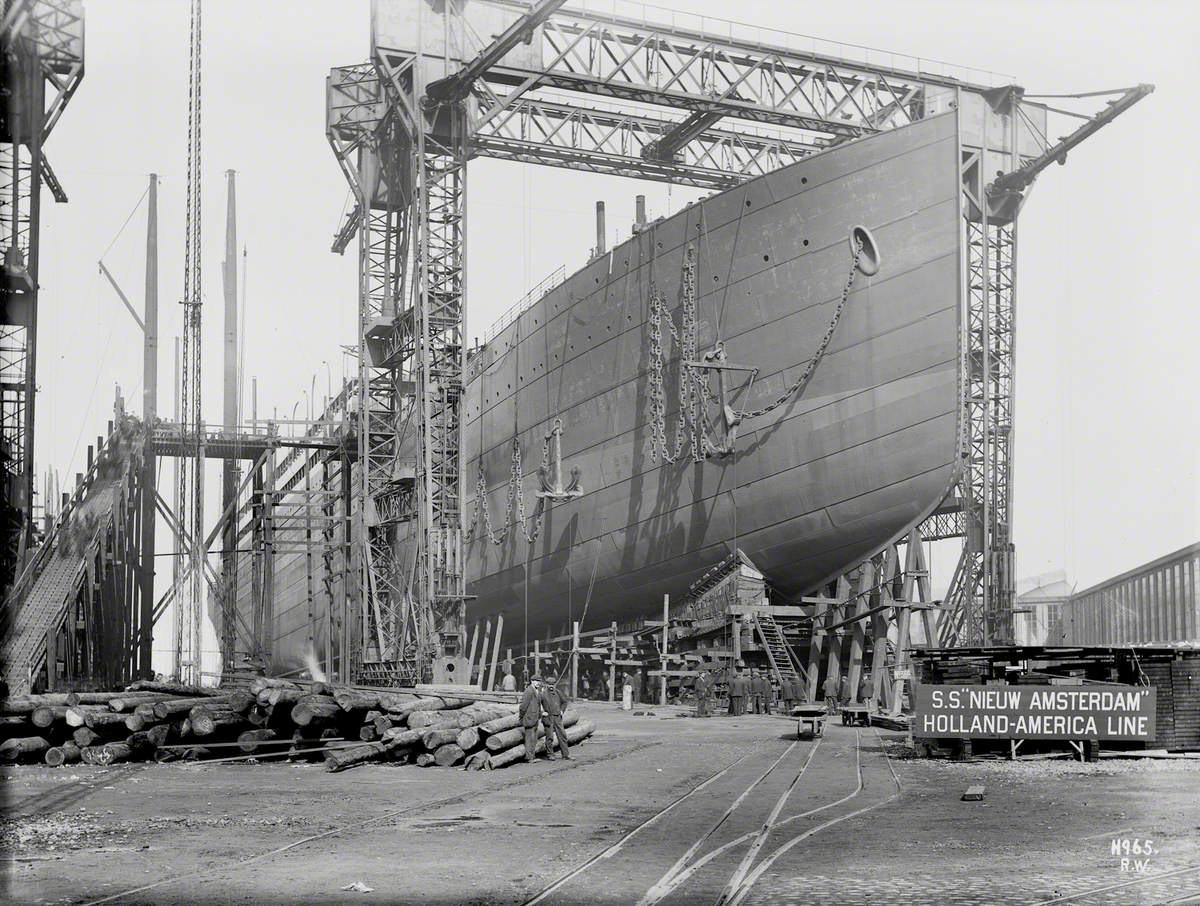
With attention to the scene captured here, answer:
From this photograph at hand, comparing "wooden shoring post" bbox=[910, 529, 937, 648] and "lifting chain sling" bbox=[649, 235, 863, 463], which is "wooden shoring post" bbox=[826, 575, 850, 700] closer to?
"wooden shoring post" bbox=[910, 529, 937, 648]

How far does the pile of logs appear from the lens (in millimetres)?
14398

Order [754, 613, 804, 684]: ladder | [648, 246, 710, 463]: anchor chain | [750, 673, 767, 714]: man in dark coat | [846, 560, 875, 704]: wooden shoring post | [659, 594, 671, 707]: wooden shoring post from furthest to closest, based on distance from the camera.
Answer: [659, 594, 671, 707]: wooden shoring post, [846, 560, 875, 704]: wooden shoring post, [754, 613, 804, 684]: ladder, [648, 246, 710, 463]: anchor chain, [750, 673, 767, 714]: man in dark coat

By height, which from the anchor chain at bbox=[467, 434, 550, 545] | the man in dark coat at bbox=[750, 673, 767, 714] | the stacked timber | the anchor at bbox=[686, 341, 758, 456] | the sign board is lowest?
the man in dark coat at bbox=[750, 673, 767, 714]

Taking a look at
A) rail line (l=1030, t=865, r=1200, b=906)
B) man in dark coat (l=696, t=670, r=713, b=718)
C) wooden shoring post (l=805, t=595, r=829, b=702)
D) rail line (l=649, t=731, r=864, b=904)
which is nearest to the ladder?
wooden shoring post (l=805, t=595, r=829, b=702)

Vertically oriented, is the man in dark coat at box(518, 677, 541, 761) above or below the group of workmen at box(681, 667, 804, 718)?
above

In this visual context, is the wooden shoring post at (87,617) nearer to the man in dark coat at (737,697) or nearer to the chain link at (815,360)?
the man in dark coat at (737,697)

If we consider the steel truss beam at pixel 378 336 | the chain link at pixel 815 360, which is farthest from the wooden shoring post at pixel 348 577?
the chain link at pixel 815 360

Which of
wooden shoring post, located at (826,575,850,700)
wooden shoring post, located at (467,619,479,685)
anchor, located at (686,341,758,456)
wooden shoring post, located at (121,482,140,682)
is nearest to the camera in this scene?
anchor, located at (686,341,758,456)

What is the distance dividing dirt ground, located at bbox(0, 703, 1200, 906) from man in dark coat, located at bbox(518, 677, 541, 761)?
0.71 feet

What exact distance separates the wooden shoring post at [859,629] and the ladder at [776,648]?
1.09 meters

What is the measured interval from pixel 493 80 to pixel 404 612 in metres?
12.1

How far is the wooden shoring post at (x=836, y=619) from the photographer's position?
92.3 feet

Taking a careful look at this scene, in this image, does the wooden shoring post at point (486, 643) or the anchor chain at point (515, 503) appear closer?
the anchor chain at point (515, 503)

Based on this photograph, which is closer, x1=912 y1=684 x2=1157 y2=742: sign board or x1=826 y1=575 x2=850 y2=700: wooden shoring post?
x1=912 y1=684 x2=1157 y2=742: sign board
